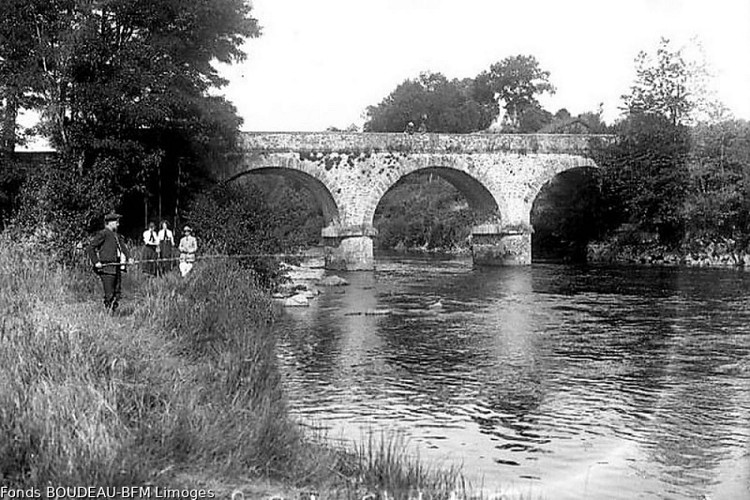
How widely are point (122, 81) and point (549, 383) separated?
1336cm

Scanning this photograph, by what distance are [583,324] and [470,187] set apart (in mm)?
18899

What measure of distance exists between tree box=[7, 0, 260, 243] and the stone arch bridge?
6.60 meters

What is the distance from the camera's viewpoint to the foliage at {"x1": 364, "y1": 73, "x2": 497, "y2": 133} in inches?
2596

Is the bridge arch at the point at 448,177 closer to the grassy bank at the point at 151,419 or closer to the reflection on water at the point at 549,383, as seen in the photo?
the reflection on water at the point at 549,383

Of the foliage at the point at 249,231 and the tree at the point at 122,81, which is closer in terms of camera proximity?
the foliage at the point at 249,231

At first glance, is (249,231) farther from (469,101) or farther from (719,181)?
(469,101)

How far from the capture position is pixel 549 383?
422 inches

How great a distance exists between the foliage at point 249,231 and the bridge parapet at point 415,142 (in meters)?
9.03

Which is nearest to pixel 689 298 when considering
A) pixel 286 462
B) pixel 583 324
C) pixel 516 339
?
pixel 583 324

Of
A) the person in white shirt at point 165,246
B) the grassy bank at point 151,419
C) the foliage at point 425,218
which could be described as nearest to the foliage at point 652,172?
the foliage at point 425,218

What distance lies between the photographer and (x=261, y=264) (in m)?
18.9

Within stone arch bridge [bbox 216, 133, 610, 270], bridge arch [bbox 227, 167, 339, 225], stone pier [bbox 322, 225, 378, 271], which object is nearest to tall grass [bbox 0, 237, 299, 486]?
stone arch bridge [bbox 216, 133, 610, 270]

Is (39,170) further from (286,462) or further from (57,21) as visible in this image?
(286,462)

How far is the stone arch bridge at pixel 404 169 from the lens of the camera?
30531mm
